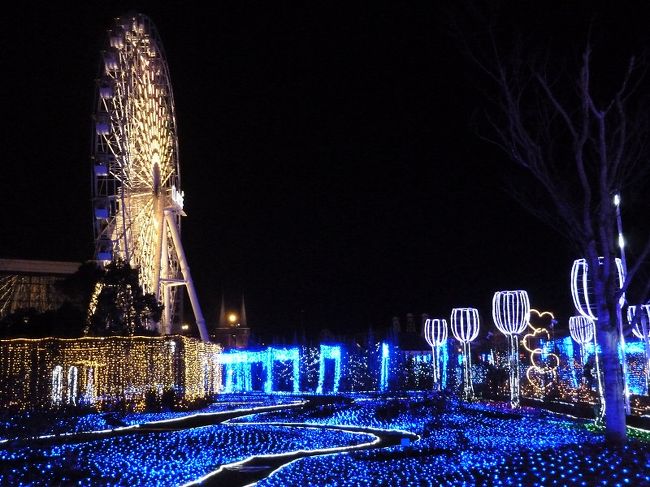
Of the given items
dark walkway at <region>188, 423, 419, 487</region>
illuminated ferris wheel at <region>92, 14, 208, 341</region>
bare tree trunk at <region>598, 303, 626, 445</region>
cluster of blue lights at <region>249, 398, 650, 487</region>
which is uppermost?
illuminated ferris wheel at <region>92, 14, 208, 341</region>

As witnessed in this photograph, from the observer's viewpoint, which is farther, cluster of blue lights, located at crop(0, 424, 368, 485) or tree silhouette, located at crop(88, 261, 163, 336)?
tree silhouette, located at crop(88, 261, 163, 336)

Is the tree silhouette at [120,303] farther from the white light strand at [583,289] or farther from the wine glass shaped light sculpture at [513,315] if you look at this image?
the white light strand at [583,289]

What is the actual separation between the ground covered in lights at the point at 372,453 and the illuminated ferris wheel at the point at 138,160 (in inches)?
595

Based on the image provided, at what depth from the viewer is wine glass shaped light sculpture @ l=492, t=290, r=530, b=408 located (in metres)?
21.7

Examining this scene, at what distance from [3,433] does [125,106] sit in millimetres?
20615

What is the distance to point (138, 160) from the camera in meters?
36.5

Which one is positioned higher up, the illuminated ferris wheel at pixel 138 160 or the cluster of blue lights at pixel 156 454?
the illuminated ferris wheel at pixel 138 160

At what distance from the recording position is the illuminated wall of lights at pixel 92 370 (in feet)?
79.4

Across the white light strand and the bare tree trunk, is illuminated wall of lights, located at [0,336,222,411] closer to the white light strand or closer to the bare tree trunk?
the white light strand

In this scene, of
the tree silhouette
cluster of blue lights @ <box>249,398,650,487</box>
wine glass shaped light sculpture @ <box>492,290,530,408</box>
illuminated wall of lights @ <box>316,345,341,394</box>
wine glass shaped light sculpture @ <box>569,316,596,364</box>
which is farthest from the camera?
illuminated wall of lights @ <box>316,345,341,394</box>

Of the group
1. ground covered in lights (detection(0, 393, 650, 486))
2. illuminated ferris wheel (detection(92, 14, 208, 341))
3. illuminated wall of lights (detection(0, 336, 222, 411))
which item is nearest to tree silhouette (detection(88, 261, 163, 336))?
illuminated ferris wheel (detection(92, 14, 208, 341))

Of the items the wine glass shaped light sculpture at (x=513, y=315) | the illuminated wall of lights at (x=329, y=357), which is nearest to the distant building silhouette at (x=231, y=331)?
the illuminated wall of lights at (x=329, y=357)

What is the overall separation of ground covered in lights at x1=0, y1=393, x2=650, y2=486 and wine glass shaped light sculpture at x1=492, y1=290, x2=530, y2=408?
1.40m

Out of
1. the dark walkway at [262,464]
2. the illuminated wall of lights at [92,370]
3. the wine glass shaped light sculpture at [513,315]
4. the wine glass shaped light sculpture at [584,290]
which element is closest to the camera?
the dark walkway at [262,464]
